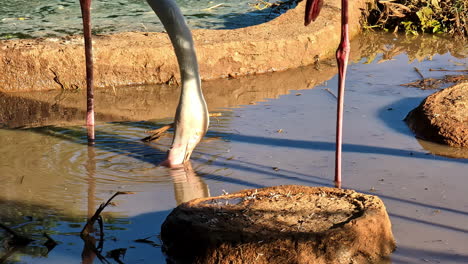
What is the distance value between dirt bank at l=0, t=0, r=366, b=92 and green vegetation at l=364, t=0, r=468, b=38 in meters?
1.16

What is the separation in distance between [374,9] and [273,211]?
557 cm

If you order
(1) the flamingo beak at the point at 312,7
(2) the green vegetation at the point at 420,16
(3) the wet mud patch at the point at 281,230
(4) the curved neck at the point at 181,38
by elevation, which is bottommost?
(3) the wet mud patch at the point at 281,230

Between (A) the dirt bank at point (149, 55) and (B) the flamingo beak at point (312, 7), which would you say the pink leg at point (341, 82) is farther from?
(A) the dirt bank at point (149, 55)

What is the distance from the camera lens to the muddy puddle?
12.0 feet

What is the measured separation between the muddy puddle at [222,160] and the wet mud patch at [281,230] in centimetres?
15

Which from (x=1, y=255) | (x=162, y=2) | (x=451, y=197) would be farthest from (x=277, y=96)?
(x=1, y=255)

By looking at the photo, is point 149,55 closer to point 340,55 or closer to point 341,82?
point 340,55

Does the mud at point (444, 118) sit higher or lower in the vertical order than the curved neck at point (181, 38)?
lower

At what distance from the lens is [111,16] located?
8.96 meters

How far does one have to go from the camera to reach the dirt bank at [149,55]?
653cm

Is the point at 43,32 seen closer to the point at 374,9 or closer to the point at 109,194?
the point at 374,9

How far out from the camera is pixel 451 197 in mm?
4086

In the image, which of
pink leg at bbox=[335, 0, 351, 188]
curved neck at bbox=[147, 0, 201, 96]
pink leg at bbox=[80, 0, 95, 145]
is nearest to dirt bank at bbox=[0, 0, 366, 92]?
pink leg at bbox=[80, 0, 95, 145]

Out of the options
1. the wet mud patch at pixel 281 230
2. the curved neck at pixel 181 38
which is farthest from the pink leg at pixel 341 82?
the curved neck at pixel 181 38
